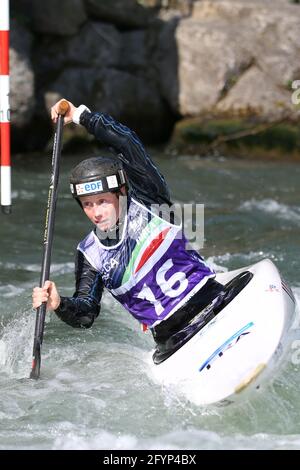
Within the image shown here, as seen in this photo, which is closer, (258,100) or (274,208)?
(274,208)

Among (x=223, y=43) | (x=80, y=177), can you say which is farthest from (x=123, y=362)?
(x=223, y=43)

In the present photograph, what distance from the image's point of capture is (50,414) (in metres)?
4.48

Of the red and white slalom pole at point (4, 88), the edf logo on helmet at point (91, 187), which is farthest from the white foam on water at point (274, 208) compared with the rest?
the edf logo on helmet at point (91, 187)

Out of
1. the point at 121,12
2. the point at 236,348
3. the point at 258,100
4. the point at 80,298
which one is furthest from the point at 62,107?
the point at 121,12

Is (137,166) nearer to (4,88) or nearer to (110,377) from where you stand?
(110,377)

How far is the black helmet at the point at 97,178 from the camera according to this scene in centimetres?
440

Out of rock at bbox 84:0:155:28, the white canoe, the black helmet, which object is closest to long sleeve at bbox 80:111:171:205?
the black helmet

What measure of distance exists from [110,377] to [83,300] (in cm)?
58

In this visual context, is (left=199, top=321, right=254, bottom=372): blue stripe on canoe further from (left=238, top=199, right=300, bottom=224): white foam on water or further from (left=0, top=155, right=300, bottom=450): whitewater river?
(left=238, top=199, right=300, bottom=224): white foam on water

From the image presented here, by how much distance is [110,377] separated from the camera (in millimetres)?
4953

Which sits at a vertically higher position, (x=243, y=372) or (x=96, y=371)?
(x=243, y=372)

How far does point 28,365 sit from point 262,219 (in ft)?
13.8

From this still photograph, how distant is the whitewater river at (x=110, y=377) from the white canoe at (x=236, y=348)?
99mm
